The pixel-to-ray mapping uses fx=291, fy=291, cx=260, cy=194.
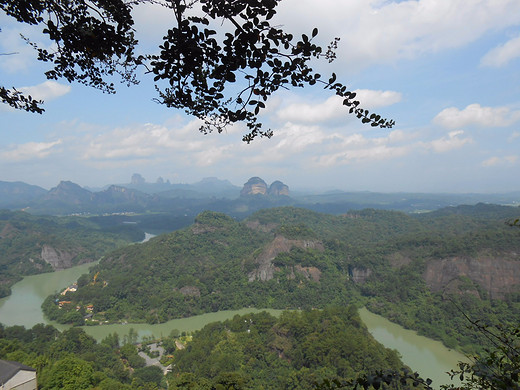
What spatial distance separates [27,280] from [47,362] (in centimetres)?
3787

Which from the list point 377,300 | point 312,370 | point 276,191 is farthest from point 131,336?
point 276,191

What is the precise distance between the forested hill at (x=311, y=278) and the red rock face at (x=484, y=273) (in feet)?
0.25

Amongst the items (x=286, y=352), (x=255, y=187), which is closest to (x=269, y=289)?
(x=286, y=352)

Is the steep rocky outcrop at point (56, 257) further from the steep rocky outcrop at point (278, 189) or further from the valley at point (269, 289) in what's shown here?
the steep rocky outcrop at point (278, 189)

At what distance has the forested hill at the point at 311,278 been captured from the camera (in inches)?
1073

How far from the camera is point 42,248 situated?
165 ft

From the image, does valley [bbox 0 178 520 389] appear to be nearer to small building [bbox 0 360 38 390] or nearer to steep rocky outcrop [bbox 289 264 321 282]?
steep rocky outcrop [bbox 289 264 321 282]

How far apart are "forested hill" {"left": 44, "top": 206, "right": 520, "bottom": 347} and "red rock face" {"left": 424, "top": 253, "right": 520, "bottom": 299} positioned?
8 centimetres

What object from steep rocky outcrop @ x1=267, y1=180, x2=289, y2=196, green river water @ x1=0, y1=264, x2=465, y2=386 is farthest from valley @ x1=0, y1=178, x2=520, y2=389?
steep rocky outcrop @ x1=267, y1=180, x2=289, y2=196

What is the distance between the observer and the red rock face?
26.7m

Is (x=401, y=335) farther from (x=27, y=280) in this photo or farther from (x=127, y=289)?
(x=27, y=280)

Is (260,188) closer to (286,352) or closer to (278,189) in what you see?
(278,189)

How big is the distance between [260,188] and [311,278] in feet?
402

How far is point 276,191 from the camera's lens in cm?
16238
